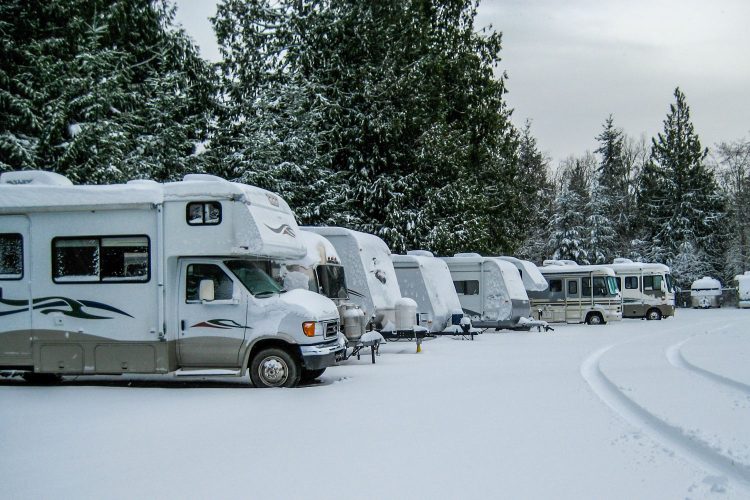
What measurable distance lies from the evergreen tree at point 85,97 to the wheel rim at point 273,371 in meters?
11.4

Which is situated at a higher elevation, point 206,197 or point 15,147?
point 15,147

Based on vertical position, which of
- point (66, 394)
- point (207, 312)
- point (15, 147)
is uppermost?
point (15, 147)

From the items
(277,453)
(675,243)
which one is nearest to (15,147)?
Answer: (277,453)

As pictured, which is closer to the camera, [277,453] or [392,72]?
[277,453]

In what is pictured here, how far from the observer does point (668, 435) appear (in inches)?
329

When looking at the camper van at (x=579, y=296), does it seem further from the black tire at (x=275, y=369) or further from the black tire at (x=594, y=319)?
the black tire at (x=275, y=369)

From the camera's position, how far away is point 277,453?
7.69 metres

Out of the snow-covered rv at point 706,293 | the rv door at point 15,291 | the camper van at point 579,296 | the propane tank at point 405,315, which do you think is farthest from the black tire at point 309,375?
the snow-covered rv at point 706,293

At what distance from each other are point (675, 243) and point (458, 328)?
47.9 m

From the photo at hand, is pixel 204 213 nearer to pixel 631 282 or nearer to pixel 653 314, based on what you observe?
pixel 631 282

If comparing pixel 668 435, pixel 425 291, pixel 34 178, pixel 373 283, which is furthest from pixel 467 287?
pixel 668 435

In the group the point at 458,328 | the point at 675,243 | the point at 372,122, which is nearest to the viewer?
the point at 458,328

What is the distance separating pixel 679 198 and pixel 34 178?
62.0 m

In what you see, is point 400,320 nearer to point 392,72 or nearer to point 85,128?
point 85,128
